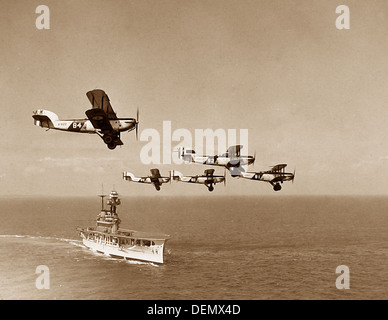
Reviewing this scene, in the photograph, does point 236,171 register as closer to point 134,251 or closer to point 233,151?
point 233,151

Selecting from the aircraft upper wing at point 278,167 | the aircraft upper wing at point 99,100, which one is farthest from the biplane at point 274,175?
the aircraft upper wing at point 99,100

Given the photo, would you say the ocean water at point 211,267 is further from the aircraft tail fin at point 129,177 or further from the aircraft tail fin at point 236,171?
the aircraft tail fin at point 236,171

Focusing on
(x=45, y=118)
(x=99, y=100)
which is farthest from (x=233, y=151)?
(x=45, y=118)

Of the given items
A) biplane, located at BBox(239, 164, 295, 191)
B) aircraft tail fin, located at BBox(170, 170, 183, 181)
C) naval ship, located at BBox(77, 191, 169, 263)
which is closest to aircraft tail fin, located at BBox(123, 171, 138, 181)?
aircraft tail fin, located at BBox(170, 170, 183, 181)

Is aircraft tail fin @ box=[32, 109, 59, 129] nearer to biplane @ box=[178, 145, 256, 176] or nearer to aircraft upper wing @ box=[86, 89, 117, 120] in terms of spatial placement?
aircraft upper wing @ box=[86, 89, 117, 120]

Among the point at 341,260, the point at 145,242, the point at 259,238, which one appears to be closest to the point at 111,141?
the point at 145,242
